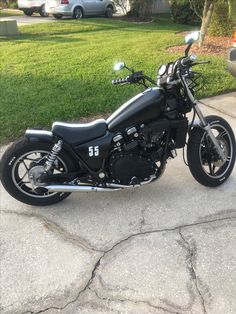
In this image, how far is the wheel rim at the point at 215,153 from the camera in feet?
11.8

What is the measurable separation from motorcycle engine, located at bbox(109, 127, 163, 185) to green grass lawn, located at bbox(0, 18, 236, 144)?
2083 millimetres

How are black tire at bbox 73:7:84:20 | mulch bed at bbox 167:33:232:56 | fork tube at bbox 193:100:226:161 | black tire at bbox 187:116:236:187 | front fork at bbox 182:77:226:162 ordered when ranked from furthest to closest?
black tire at bbox 73:7:84:20 < mulch bed at bbox 167:33:232:56 < black tire at bbox 187:116:236:187 < fork tube at bbox 193:100:226:161 < front fork at bbox 182:77:226:162

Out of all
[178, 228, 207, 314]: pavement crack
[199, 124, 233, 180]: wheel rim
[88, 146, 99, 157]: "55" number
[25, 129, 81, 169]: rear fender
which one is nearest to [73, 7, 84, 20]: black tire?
[199, 124, 233, 180]: wheel rim

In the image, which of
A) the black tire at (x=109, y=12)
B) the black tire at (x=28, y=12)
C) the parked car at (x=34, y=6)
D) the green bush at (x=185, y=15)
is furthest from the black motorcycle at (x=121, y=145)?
the black tire at (x=28, y=12)

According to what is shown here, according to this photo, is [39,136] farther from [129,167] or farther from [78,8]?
[78,8]

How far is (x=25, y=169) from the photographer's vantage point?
354cm

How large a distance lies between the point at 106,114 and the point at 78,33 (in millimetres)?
8075

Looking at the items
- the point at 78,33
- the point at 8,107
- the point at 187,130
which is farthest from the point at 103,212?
the point at 78,33

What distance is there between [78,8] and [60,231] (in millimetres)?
17218

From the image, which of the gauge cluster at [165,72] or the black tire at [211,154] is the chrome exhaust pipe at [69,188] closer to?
the black tire at [211,154]

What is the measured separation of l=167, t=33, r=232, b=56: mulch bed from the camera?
8852mm

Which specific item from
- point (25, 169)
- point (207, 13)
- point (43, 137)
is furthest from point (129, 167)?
point (207, 13)

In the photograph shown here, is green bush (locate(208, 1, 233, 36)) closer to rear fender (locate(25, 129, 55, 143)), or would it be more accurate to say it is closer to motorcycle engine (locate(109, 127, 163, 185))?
motorcycle engine (locate(109, 127, 163, 185))

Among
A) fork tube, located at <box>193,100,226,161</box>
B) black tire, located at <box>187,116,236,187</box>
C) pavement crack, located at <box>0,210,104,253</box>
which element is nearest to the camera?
pavement crack, located at <box>0,210,104,253</box>
